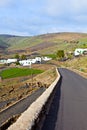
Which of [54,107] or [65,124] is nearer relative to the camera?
[65,124]

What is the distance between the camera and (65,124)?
15.7 m

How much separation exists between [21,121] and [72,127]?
270cm

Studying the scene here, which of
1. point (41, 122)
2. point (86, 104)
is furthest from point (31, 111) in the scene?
point (86, 104)

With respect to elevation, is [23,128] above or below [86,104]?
above

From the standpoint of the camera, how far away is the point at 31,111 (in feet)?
53.9

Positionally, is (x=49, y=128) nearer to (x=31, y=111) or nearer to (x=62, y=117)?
(x=31, y=111)

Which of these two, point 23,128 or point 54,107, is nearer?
point 23,128

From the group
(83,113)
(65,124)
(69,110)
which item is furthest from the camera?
(69,110)

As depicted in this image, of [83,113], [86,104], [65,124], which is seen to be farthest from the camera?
[86,104]

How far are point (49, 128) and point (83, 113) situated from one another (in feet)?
15.4

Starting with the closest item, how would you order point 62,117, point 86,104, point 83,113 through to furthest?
point 62,117 < point 83,113 < point 86,104

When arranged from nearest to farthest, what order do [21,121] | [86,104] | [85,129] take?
[21,121] → [85,129] → [86,104]

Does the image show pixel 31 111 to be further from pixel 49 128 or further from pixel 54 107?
pixel 54 107

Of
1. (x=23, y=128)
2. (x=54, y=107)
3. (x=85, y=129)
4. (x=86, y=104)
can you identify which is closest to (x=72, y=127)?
(x=85, y=129)
